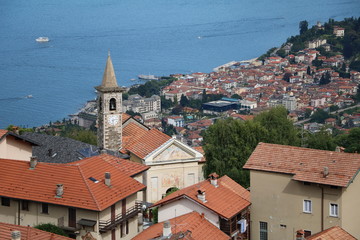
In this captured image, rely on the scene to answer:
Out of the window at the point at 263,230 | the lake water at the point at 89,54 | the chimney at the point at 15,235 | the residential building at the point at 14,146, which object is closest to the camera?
the chimney at the point at 15,235

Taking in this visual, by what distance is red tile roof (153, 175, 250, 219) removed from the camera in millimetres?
19266

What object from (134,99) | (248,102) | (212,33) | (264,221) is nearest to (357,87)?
(248,102)

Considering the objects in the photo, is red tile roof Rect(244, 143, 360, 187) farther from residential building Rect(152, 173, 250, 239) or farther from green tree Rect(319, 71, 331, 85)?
green tree Rect(319, 71, 331, 85)

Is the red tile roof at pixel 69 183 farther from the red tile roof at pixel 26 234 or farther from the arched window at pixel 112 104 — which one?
the arched window at pixel 112 104

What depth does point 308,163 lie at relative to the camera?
19.6 m

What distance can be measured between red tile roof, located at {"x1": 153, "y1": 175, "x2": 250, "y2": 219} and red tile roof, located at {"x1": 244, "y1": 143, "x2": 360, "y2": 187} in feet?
3.14

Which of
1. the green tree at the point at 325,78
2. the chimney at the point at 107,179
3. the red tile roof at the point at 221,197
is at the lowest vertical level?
the green tree at the point at 325,78

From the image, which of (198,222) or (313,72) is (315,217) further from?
(313,72)

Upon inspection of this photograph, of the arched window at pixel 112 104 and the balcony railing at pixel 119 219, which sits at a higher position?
the arched window at pixel 112 104

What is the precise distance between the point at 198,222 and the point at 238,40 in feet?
543

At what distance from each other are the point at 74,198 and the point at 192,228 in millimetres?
2869

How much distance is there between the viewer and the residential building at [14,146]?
2084cm

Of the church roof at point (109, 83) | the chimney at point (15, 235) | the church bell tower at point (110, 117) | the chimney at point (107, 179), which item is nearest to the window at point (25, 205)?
the chimney at point (107, 179)

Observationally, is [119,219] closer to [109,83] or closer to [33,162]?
[33,162]
